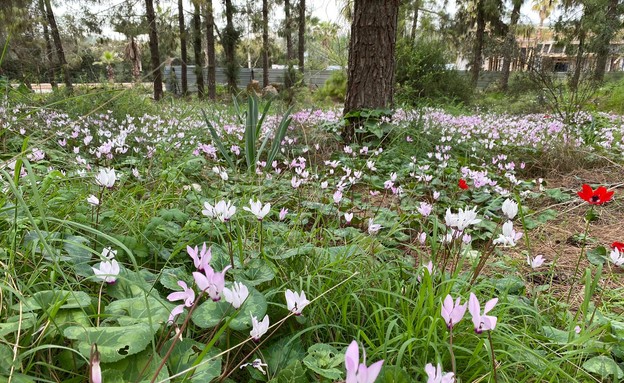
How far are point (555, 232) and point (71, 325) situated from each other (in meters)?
2.63

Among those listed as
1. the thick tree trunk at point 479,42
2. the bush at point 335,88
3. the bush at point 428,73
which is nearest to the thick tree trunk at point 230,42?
the bush at point 335,88

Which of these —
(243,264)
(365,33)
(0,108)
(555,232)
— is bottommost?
(555,232)

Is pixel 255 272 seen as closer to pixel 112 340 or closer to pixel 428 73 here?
pixel 112 340

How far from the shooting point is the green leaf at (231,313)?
37.8 inches

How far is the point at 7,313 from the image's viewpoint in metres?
0.99

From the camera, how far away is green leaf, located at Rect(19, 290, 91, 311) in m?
0.95

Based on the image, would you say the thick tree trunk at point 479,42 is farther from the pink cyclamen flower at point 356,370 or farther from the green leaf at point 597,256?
the pink cyclamen flower at point 356,370

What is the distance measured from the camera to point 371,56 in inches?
177

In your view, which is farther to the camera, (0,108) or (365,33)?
(365,33)

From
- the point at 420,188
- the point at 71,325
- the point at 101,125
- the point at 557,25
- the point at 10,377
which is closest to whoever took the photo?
the point at 10,377

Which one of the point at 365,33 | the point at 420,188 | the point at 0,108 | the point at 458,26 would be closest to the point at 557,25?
the point at 458,26

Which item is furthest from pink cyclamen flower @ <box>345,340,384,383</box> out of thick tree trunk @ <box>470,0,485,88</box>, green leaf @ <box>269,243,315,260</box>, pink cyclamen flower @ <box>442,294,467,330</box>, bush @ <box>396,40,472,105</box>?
thick tree trunk @ <box>470,0,485,88</box>

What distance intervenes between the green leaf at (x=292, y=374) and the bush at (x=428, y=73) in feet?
38.1

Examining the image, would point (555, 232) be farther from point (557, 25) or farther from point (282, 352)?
point (557, 25)
